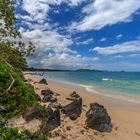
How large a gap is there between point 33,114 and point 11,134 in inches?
61.6

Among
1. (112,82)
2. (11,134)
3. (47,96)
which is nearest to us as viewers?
(11,134)

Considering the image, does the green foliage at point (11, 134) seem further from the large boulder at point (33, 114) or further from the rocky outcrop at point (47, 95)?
the rocky outcrop at point (47, 95)

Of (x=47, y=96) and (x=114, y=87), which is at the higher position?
(x=47, y=96)

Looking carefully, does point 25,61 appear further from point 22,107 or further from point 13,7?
point 22,107

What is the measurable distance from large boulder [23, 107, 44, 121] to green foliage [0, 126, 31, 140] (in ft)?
3.32

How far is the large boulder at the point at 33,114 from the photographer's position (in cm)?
908

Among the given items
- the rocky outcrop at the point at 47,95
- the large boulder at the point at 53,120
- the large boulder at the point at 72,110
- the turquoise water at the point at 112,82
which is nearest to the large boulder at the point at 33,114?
the large boulder at the point at 53,120

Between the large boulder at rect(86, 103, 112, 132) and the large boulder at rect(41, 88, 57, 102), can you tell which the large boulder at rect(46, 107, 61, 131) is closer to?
the large boulder at rect(86, 103, 112, 132)

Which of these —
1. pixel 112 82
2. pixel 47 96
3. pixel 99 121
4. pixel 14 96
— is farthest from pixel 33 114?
pixel 112 82

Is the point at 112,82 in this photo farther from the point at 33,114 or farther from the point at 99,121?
the point at 33,114

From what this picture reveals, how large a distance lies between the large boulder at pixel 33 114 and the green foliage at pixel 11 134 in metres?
1.01

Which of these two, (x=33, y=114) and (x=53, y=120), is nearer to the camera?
(x=33, y=114)

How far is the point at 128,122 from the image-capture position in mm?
14477

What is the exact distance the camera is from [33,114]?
9203 mm
